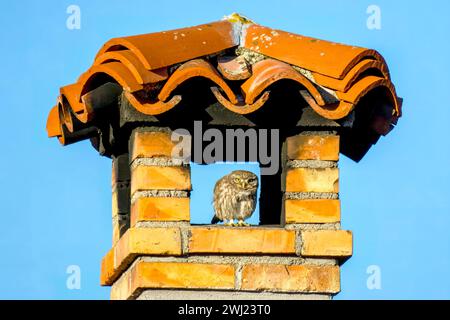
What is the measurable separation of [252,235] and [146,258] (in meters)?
0.64

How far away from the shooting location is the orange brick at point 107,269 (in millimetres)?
15867

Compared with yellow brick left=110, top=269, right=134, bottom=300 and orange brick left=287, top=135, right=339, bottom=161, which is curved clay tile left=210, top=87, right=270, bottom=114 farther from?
yellow brick left=110, top=269, right=134, bottom=300

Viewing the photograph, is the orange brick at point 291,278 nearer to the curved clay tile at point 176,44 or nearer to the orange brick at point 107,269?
the orange brick at point 107,269

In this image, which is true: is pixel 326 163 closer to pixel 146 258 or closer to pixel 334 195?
pixel 334 195

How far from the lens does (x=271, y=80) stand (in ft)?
49.7

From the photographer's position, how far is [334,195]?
50.7 ft

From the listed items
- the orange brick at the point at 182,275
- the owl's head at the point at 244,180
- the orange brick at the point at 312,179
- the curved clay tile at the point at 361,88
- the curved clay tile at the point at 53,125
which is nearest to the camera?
the orange brick at the point at 182,275

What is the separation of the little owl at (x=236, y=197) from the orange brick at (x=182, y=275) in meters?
0.95

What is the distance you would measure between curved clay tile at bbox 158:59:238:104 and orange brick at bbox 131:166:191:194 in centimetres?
48

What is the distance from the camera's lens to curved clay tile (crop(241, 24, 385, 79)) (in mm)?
15328

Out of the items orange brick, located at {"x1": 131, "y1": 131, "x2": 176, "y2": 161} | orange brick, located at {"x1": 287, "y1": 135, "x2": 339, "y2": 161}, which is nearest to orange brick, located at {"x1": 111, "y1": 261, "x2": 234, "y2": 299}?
orange brick, located at {"x1": 131, "y1": 131, "x2": 176, "y2": 161}

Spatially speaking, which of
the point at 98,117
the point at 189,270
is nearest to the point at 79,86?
the point at 98,117

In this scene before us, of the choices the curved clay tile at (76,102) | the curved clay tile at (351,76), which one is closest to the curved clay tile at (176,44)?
the curved clay tile at (76,102)

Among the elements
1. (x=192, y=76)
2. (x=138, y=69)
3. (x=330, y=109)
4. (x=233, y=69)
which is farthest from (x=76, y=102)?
(x=330, y=109)
